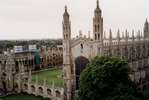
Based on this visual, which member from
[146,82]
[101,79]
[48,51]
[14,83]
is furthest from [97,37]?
[48,51]

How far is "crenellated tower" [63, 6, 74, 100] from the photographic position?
3369 centimetres

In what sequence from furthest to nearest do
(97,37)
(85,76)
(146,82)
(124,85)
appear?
1. (146,82)
2. (97,37)
3. (85,76)
4. (124,85)

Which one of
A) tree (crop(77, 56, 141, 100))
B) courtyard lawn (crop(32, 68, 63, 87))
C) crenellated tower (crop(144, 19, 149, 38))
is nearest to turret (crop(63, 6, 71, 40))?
courtyard lawn (crop(32, 68, 63, 87))

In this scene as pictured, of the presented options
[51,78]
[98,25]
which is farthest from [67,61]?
[51,78]

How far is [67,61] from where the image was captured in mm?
34062

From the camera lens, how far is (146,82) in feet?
138

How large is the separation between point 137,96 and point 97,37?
11.7 m

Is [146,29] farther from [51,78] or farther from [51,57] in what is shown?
[51,57]

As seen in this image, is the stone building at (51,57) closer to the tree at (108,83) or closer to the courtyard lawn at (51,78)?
the courtyard lawn at (51,78)

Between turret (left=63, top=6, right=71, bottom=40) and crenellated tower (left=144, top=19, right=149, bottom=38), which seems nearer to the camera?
turret (left=63, top=6, right=71, bottom=40)

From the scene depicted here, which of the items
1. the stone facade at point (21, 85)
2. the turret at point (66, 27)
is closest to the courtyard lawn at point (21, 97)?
the stone facade at point (21, 85)

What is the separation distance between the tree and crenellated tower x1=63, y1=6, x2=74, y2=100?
25.2 ft

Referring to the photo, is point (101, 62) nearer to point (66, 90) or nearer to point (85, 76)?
A: point (85, 76)

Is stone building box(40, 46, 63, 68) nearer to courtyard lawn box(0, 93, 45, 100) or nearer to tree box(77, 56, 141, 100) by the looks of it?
courtyard lawn box(0, 93, 45, 100)
